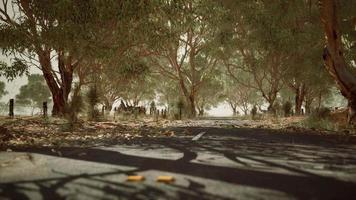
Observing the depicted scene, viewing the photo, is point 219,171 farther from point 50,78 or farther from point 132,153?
point 50,78

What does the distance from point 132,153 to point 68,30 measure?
32.4 feet

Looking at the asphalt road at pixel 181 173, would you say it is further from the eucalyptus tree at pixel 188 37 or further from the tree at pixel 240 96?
the tree at pixel 240 96

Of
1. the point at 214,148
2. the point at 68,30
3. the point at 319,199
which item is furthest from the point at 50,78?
the point at 319,199

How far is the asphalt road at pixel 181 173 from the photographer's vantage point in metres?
4.15

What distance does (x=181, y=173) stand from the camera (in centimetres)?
527

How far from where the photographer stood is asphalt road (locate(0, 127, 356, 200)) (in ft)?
13.6

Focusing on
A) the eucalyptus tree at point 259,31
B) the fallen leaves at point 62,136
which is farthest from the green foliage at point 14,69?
the eucalyptus tree at point 259,31

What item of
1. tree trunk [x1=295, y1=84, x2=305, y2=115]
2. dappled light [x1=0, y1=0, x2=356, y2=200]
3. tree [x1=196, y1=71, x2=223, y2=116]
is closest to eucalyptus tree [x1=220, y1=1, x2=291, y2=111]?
dappled light [x1=0, y1=0, x2=356, y2=200]

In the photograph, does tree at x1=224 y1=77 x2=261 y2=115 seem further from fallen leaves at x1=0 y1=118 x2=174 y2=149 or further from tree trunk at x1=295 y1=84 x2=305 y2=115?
fallen leaves at x1=0 y1=118 x2=174 y2=149

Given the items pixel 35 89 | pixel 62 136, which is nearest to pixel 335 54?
pixel 62 136

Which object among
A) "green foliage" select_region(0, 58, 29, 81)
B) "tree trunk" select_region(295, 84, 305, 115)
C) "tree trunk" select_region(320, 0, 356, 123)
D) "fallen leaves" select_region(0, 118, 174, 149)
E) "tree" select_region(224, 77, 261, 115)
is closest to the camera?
"fallen leaves" select_region(0, 118, 174, 149)

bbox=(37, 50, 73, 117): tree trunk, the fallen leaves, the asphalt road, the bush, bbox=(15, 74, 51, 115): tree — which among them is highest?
bbox=(15, 74, 51, 115): tree

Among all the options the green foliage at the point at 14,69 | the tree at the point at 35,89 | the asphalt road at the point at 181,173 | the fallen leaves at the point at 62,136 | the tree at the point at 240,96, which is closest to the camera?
the asphalt road at the point at 181,173

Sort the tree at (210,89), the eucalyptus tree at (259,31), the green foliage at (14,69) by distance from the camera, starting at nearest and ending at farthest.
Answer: the green foliage at (14,69), the eucalyptus tree at (259,31), the tree at (210,89)
